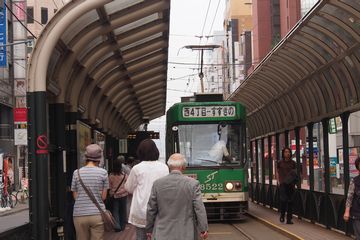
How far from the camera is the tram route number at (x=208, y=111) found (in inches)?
650

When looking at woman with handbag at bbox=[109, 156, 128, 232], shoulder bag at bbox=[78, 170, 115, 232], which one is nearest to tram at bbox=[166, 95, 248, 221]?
woman with handbag at bbox=[109, 156, 128, 232]

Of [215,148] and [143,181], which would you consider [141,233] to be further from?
[215,148]

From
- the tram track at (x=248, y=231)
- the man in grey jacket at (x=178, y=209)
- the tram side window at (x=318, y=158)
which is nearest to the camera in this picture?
the man in grey jacket at (x=178, y=209)

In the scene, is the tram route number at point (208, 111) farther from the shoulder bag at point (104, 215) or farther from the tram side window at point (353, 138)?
the shoulder bag at point (104, 215)

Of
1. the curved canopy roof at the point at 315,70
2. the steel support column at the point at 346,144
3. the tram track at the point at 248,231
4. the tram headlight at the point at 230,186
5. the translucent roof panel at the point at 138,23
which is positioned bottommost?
the tram track at the point at 248,231

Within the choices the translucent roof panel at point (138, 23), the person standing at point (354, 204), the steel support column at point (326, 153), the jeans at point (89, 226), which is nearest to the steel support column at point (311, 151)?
the steel support column at point (326, 153)

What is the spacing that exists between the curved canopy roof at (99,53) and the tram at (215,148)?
72.1 inches

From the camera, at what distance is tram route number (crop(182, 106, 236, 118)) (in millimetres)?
16516

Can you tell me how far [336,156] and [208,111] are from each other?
430 centimetres

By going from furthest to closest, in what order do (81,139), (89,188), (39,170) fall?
(81,139), (39,170), (89,188)

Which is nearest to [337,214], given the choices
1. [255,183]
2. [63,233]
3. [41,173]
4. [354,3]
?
[354,3]

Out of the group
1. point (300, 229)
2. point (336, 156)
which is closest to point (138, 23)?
point (336, 156)

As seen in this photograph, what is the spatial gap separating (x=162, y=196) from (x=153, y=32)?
24.5ft

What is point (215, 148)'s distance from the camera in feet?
53.8
